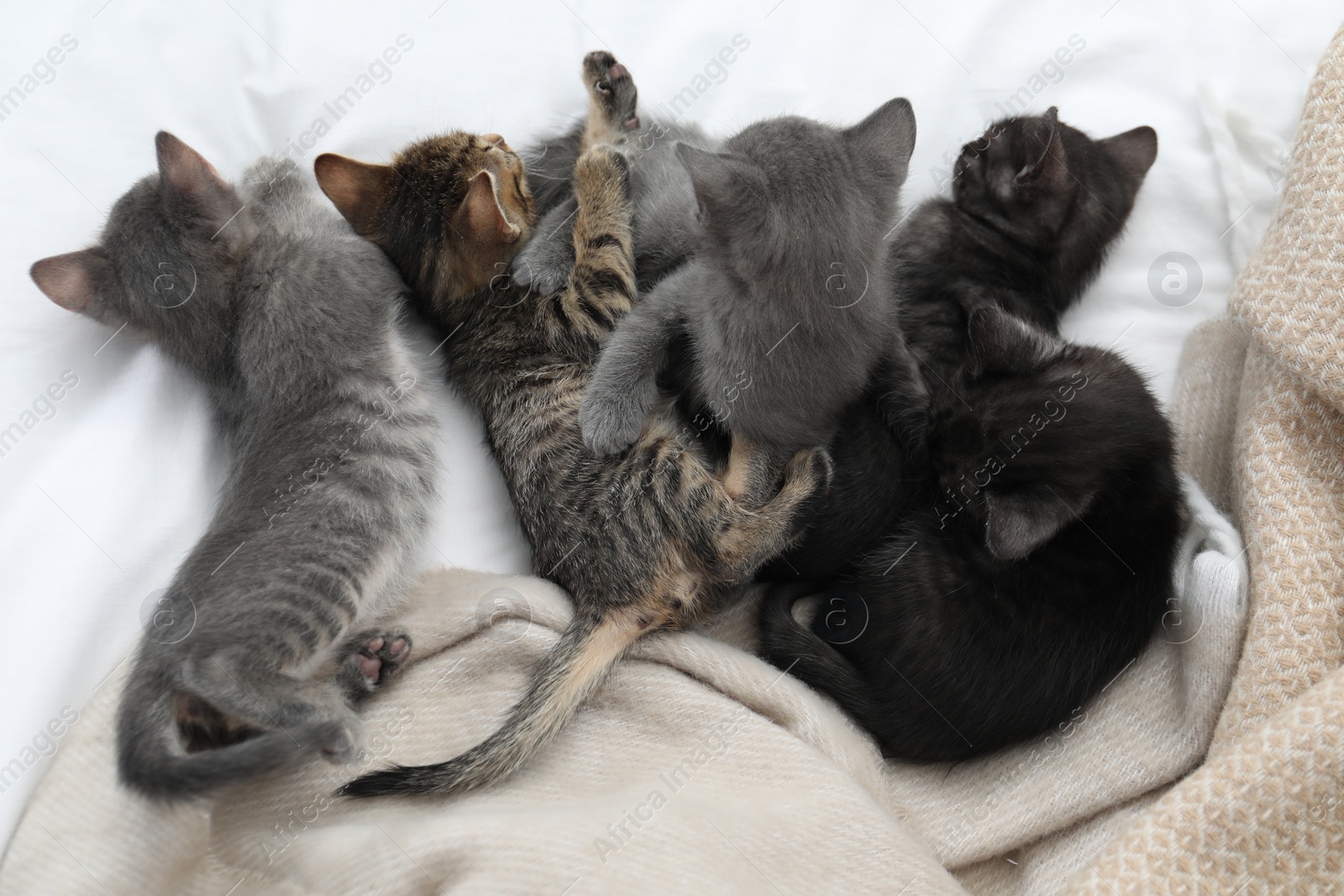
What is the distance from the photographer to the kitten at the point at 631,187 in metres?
1.98

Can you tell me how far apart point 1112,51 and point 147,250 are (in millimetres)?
2239

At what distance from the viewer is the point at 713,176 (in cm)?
156

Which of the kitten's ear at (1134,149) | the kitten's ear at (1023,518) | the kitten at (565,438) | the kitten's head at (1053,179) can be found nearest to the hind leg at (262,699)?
the kitten at (565,438)

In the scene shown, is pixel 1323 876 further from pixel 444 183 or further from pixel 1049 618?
pixel 444 183

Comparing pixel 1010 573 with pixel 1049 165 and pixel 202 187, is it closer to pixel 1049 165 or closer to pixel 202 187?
pixel 1049 165

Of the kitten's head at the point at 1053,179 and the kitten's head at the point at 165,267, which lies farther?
A: the kitten's head at the point at 1053,179

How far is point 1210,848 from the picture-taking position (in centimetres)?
148

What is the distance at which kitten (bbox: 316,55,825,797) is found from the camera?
1.79m

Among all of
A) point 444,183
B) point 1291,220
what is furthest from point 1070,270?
point 444,183

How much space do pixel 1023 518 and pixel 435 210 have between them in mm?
1334

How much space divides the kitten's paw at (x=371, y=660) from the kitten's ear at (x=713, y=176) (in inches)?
41.0

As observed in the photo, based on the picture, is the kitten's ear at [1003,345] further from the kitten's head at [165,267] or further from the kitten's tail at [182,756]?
the kitten's head at [165,267]

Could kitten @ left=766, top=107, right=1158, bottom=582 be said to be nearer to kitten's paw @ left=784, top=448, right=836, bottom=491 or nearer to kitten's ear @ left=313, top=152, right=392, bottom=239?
kitten's paw @ left=784, top=448, right=836, bottom=491

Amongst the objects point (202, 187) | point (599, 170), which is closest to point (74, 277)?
point (202, 187)
